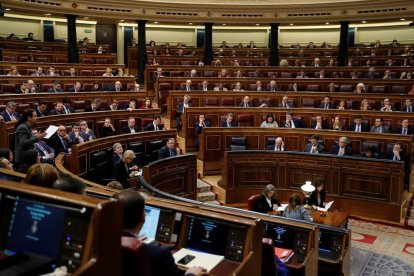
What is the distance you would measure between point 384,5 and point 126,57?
30.5 ft

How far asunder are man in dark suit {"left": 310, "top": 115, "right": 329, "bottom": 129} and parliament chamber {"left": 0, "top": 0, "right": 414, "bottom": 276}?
3cm

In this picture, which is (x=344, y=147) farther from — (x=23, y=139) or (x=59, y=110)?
(x=23, y=139)

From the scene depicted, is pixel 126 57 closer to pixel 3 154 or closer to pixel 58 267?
pixel 3 154

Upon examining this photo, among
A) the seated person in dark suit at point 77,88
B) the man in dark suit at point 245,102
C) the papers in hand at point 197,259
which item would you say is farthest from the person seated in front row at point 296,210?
the seated person in dark suit at point 77,88

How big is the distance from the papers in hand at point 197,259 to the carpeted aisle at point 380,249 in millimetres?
3223

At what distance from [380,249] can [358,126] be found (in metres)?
3.15

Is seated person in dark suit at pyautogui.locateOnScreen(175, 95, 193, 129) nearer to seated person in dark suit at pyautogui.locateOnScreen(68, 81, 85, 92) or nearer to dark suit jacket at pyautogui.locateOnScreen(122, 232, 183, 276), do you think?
seated person in dark suit at pyautogui.locateOnScreen(68, 81, 85, 92)

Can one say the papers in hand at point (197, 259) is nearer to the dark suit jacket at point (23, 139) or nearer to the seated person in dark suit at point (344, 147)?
the dark suit jacket at point (23, 139)

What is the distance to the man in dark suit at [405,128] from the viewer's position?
8258 millimetres

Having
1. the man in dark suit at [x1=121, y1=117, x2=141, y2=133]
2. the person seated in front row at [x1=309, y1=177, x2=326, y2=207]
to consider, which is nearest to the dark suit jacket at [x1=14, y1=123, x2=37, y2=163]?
the man in dark suit at [x1=121, y1=117, x2=141, y2=133]

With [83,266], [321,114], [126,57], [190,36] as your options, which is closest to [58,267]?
[83,266]

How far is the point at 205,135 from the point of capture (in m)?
8.58

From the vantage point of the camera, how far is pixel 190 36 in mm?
19578

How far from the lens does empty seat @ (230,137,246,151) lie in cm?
853
